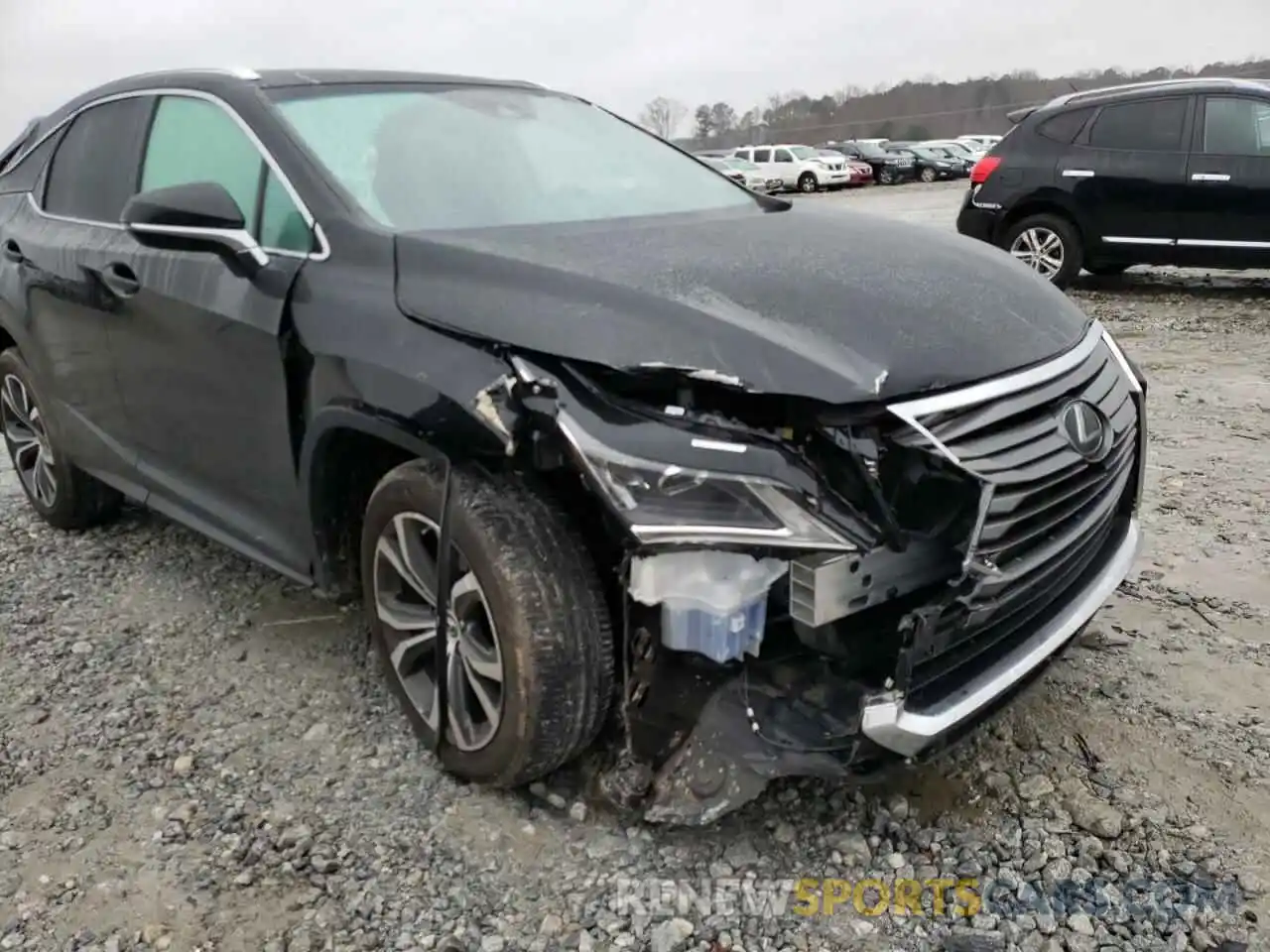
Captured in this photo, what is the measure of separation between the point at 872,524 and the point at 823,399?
0.82 feet

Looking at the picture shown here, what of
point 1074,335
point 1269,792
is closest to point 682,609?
point 1074,335

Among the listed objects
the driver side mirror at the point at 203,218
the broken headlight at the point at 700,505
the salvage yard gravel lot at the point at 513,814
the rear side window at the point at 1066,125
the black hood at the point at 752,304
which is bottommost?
the salvage yard gravel lot at the point at 513,814

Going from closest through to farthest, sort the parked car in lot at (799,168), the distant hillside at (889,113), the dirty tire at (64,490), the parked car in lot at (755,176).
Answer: the dirty tire at (64,490)
the parked car in lot at (755,176)
the parked car in lot at (799,168)
the distant hillside at (889,113)

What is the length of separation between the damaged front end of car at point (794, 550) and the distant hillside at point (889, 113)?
5751cm

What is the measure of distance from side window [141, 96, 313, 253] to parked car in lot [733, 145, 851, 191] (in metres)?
31.1

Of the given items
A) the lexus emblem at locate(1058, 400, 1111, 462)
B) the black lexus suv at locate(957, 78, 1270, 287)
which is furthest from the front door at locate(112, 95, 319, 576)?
the black lexus suv at locate(957, 78, 1270, 287)

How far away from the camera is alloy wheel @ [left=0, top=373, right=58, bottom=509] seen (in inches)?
173

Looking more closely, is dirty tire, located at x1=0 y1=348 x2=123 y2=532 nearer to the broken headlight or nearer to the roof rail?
the broken headlight

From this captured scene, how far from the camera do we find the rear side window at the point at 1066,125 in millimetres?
9078

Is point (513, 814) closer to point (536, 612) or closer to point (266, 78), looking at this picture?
point (536, 612)

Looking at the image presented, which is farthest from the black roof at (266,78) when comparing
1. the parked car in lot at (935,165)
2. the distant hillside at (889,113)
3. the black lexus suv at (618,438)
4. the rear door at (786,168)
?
the distant hillside at (889,113)

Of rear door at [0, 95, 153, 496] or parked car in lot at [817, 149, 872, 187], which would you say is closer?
rear door at [0, 95, 153, 496]

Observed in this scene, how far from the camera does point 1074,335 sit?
268 cm

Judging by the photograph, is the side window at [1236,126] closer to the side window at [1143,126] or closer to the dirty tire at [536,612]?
the side window at [1143,126]
